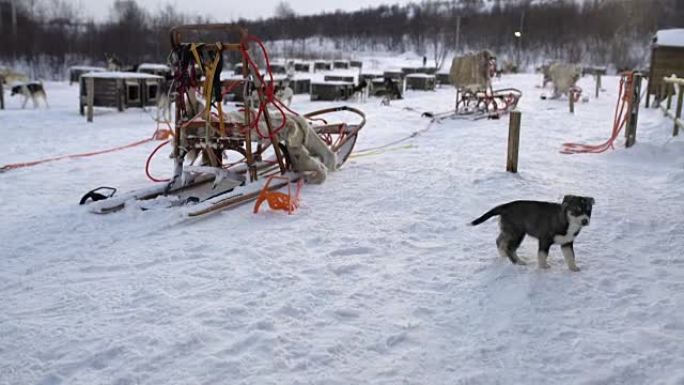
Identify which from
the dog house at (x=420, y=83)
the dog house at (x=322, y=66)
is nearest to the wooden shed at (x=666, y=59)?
the dog house at (x=420, y=83)

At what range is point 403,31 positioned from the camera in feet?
227

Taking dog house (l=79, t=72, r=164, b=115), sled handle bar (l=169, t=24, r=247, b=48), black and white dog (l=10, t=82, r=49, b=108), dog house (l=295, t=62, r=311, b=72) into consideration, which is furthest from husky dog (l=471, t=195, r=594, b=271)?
dog house (l=295, t=62, r=311, b=72)

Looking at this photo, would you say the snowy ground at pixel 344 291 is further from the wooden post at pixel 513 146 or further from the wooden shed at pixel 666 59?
the wooden shed at pixel 666 59

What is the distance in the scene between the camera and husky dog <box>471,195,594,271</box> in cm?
325

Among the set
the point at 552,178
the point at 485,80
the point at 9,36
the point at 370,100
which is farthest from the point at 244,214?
the point at 9,36

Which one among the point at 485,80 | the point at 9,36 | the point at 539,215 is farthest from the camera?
the point at 9,36

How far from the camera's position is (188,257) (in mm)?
3738

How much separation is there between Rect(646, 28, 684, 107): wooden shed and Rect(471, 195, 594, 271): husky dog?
1365 cm

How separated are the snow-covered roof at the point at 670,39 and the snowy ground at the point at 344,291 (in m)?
11.0

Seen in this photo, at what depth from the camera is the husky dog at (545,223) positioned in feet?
10.6

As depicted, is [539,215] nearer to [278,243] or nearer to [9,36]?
[278,243]

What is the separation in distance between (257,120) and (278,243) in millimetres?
1541

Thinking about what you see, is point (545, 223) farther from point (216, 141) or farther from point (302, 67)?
point (302, 67)

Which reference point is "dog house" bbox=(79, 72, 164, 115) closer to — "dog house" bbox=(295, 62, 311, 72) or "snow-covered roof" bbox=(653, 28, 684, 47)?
"snow-covered roof" bbox=(653, 28, 684, 47)
